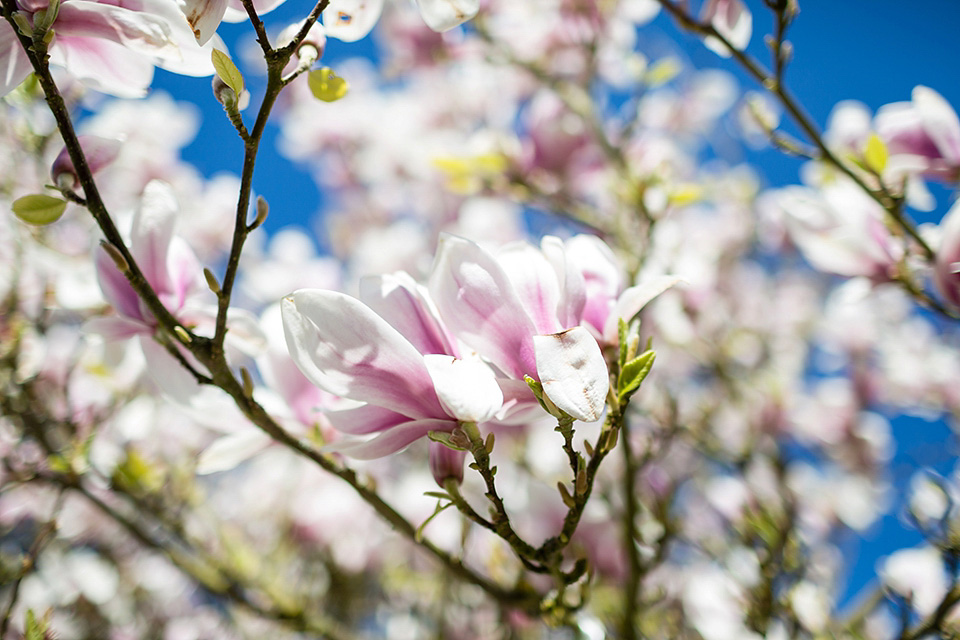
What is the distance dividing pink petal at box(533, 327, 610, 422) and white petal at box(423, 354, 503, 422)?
45mm

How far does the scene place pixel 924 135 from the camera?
97cm

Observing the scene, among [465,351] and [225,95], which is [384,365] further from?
[225,95]

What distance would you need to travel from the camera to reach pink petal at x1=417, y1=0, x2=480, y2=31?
24.4 inches

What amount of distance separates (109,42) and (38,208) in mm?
183

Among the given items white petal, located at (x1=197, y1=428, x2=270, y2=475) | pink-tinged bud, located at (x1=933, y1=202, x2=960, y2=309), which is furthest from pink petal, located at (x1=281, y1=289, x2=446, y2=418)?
pink-tinged bud, located at (x1=933, y1=202, x2=960, y2=309)

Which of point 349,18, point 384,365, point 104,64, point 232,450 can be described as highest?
point 349,18

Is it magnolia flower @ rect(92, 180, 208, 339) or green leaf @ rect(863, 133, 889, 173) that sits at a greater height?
green leaf @ rect(863, 133, 889, 173)

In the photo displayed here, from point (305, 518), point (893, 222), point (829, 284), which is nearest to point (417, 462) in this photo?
point (305, 518)

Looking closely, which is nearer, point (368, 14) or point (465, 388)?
point (465, 388)

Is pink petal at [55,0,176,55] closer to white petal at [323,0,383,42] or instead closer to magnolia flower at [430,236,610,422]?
white petal at [323,0,383,42]

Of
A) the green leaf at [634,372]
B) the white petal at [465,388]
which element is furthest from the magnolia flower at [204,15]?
the green leaf at [634,372]

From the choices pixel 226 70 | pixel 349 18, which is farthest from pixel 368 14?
pixel 226 70

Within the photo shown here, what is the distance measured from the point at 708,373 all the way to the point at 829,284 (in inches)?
53.8

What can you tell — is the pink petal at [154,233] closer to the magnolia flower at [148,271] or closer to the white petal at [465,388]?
the magnolia flower at [148,271]
